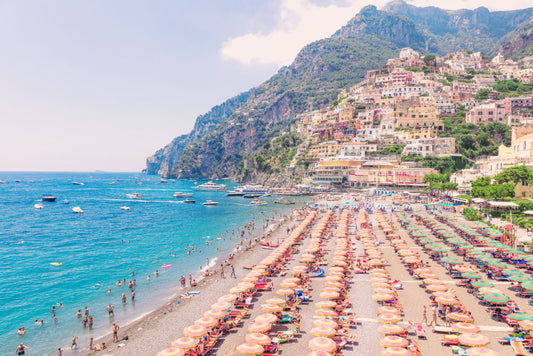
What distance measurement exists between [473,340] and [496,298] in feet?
19.4

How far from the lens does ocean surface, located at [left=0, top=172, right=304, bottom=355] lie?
22719 mm

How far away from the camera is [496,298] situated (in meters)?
19.2

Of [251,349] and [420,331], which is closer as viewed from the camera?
[251,349]

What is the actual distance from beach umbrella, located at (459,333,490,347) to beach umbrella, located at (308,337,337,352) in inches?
234

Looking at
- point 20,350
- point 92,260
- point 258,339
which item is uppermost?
point 258,339

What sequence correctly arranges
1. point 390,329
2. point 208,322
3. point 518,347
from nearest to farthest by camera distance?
point 518,347 < point 390,329 < point 208,322

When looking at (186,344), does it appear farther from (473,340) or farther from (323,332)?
(473,340)

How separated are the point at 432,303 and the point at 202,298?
1634 centimetres

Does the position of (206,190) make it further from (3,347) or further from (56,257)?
(3,347)

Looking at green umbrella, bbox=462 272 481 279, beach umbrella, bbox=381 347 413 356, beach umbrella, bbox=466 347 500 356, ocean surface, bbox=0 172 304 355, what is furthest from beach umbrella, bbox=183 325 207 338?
green umbrella, bbox=462 272 481 279

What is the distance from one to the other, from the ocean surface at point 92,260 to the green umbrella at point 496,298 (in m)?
22.4

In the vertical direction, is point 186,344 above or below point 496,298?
below

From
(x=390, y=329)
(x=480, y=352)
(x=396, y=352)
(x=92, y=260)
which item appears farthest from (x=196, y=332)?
(x=92, y=260)

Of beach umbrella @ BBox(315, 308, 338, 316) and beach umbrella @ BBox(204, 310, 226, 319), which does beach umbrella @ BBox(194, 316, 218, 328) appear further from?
beach umbrella @ BBox(315, 308, 338, 316)
